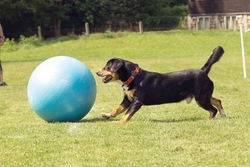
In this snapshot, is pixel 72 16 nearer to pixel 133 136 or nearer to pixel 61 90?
pixel 61 90

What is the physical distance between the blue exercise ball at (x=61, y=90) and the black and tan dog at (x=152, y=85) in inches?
15.9

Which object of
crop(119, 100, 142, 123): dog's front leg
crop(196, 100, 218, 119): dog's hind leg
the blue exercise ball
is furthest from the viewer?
crop(196, 100, 218, 119): dog's hind leg

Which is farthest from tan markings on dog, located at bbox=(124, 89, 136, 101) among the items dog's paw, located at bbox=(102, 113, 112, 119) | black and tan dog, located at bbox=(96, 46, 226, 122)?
dog's paw, located at bbox=(102, 113, 112, 119)

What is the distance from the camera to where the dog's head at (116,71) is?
9.64m

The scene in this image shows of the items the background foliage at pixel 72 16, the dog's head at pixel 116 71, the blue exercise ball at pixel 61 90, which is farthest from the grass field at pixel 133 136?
the background foliage at pixel 72 16

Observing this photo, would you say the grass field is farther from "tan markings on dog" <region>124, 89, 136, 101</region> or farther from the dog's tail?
the dog's tail

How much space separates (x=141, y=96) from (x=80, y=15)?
48470 mm

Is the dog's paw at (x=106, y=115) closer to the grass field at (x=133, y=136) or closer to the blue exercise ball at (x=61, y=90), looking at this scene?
the grass field at (x=133, y=136)

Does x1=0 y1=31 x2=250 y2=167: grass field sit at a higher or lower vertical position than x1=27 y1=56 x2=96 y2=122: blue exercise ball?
lower

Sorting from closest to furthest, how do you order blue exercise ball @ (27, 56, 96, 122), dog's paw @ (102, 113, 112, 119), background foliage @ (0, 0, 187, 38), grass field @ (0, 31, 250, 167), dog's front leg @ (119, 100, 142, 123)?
grass field @ (0, 31, 250, 167) < dog's front leg @ (119, 100, 142, 123) < blue exercise ball @ (27, 56, 96, 122) < dog's paw @ (102, 113, 112, 119) < background foliage @ (0, 0, 187, 38)

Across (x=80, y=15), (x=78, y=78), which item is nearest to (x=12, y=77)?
(x=78, y=78)

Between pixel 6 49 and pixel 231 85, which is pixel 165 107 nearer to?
pixel 231 85

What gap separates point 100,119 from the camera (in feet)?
34.6

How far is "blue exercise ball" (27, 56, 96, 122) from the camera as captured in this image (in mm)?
9695
